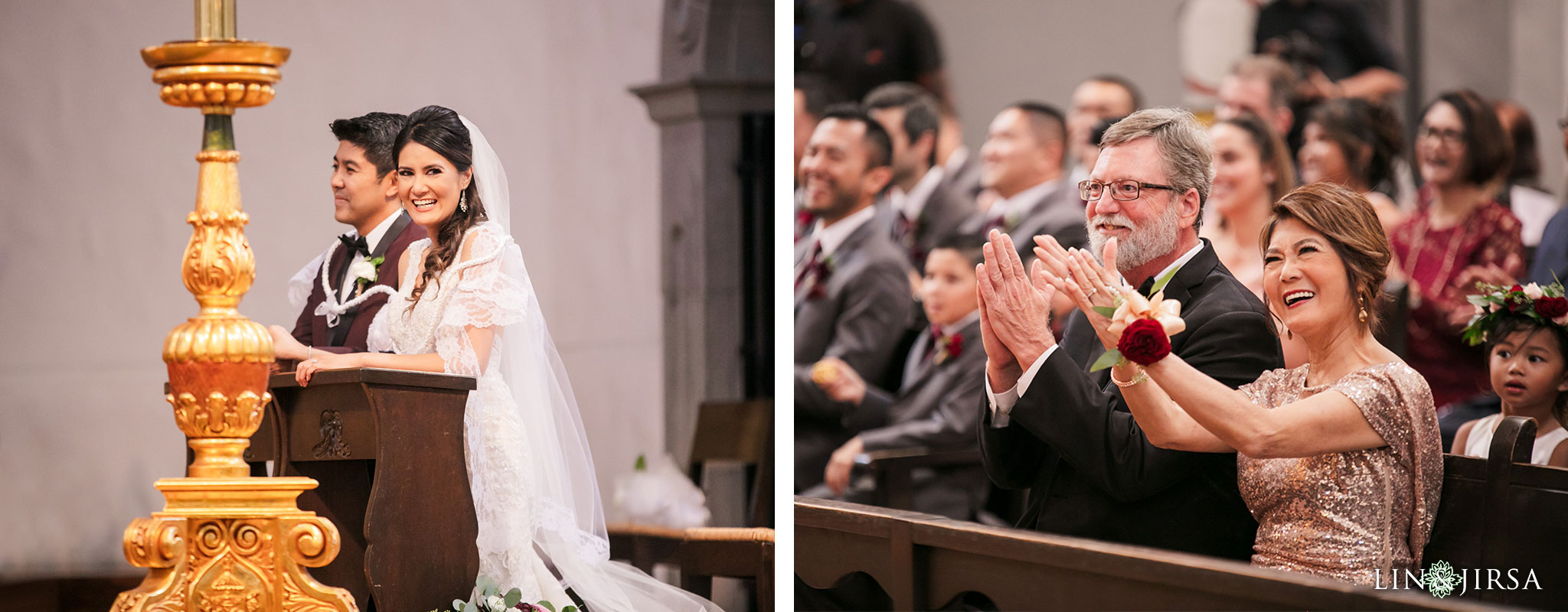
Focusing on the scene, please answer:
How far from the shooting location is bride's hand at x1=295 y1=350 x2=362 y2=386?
3959 millimetres

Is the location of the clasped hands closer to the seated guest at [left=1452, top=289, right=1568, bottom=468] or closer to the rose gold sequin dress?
the rose gold sequin dress


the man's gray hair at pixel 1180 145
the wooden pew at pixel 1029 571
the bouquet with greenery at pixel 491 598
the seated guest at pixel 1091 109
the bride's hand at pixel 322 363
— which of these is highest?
the seated guest at pixel 1091 109

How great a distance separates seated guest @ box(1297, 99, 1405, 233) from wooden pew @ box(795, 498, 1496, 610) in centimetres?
326

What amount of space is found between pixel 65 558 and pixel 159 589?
2.01 metres

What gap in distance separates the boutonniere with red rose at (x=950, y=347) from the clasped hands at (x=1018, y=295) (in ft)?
9.04

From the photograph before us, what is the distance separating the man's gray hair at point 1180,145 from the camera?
364 cm

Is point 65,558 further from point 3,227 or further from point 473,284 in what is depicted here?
point 473,284

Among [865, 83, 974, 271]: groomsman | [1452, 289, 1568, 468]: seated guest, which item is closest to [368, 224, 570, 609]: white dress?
[1452, 289, 1568, 468]: seated guest

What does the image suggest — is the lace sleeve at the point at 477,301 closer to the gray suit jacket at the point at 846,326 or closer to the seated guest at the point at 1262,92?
the gray suit jacket at the point at 846,326

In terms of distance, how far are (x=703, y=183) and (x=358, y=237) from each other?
179 cm

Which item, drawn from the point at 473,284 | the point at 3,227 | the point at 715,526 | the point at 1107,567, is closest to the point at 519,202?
the point at 473,284

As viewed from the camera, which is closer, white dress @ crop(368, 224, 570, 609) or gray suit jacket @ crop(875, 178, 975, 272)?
white dress @ crop(368, 224, 570, 609)

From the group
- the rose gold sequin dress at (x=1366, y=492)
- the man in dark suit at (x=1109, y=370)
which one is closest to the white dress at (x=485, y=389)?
the man in dark suit at (x=1109, y=370)

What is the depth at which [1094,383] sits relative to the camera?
3580mm
